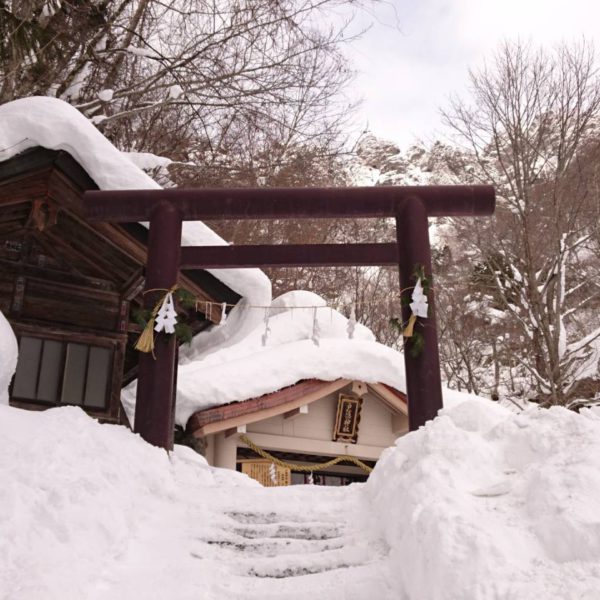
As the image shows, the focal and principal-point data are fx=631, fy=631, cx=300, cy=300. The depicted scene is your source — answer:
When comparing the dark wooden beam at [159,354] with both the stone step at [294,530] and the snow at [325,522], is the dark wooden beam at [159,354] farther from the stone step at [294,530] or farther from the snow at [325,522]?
the stone step at [294,530]

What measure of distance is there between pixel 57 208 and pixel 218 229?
8.80 m

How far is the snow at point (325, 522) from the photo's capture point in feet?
10.6

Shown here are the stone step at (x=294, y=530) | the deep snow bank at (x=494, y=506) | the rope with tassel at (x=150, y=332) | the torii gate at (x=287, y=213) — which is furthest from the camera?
the torii gate at (x=287, y=213)

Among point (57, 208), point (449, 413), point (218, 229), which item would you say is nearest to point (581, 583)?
point (449, 413)

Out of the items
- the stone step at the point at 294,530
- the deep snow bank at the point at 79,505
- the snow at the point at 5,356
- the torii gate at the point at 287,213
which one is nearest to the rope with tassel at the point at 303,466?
the torii gate at the point at 287,213

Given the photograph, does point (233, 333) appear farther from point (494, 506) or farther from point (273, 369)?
point (494, 506)

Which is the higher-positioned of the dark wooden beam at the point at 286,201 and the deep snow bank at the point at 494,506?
the dark wooden beam at the point at 286,201

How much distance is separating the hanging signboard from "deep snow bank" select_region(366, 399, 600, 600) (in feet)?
→ 26.9

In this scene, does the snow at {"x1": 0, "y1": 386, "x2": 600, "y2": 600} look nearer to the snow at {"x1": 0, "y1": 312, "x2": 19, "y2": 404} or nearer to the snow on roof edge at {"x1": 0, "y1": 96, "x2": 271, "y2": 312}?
the snow at {"x1": 0, "y1": 312, "x2": 19, "y2": 404}

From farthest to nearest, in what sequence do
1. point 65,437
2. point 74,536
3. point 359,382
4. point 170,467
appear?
point 359,382 → point 170,467 → point 65,437 → point 74,536

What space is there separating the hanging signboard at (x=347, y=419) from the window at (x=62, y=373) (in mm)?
5455

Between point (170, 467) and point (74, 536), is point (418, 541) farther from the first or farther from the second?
point (170, 467)

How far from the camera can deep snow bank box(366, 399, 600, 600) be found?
3.06 metres

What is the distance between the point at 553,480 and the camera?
369cm
